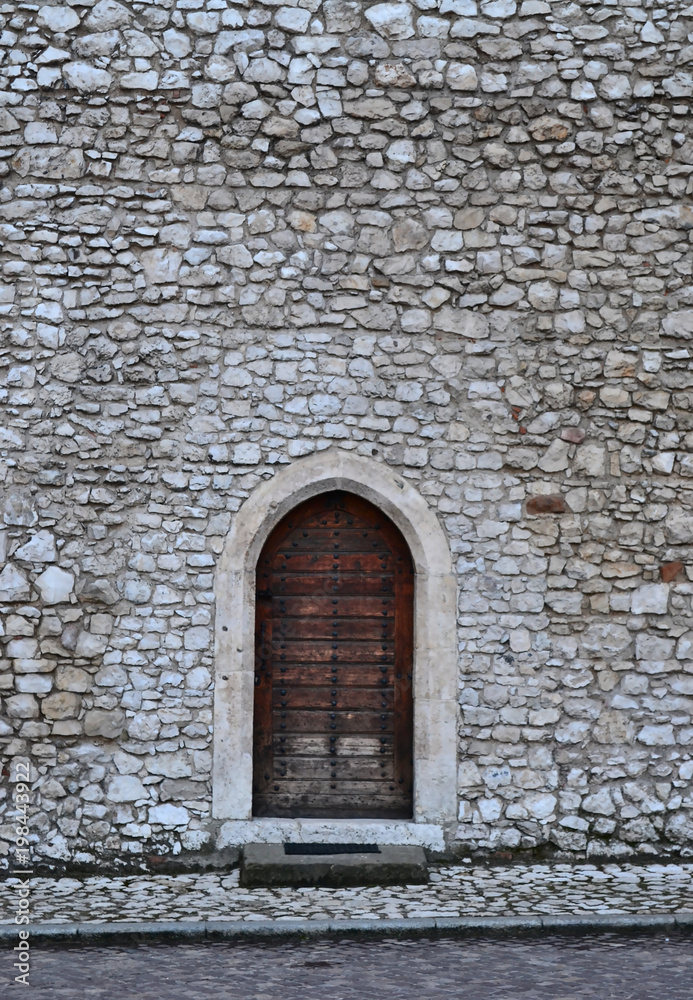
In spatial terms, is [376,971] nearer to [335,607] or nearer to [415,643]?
[415,643]

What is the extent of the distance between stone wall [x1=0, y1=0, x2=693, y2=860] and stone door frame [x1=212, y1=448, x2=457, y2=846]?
0.34 feet

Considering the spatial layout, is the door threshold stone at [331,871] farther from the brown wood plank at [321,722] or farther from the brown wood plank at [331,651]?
the brown wood plank at [331,651]

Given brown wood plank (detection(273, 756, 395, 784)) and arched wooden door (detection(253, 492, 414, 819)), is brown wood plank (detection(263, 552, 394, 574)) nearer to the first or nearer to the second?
arched wooden door (detection(253, 492, 414, 819))

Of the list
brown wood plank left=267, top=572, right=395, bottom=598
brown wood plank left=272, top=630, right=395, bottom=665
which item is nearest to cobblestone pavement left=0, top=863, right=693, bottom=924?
brown wood plank left=272, top=630, right=395, bottom=665

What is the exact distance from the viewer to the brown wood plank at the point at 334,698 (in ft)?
19.9

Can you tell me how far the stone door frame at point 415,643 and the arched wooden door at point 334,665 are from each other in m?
0.18

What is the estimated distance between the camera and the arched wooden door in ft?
19.7

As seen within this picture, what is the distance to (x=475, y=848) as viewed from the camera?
580cm

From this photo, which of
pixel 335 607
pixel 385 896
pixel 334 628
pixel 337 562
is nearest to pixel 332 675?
pixel 334 628

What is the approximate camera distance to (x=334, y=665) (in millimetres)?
6082

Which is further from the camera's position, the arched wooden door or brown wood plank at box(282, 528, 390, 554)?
brown wood plank at box(282, 528, 390, 554)

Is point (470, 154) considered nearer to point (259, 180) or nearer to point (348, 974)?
point (259, 180)

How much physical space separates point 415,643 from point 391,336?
5.85ft

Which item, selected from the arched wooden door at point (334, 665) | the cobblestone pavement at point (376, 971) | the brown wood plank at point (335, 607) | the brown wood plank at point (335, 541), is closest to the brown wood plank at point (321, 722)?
the arched wooden door at point (334, 665)
